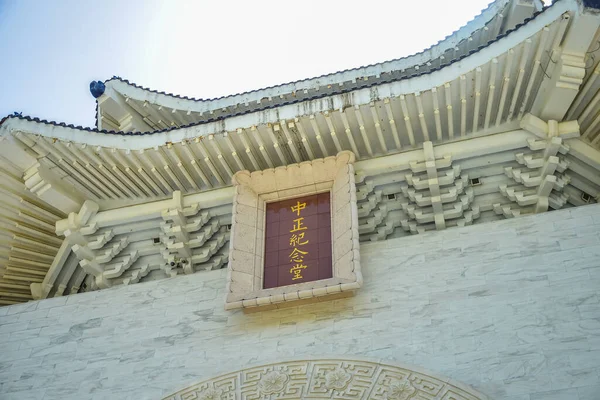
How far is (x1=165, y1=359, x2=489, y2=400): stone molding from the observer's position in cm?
538

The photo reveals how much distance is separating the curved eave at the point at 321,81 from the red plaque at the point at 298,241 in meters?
1.83

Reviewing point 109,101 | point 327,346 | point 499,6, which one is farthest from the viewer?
point 109,101

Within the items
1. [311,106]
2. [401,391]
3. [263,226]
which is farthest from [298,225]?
[401,391]

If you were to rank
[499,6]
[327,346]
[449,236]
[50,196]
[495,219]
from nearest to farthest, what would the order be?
[327,346] → [449,236] → [495,219] → [50,196] → [499,6]

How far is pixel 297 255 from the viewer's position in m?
6.61

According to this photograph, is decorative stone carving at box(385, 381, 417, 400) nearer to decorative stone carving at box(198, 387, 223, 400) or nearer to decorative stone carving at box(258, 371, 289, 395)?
decorative stone carving at box(258, 371, 289, 395)

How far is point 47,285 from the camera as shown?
308 inches

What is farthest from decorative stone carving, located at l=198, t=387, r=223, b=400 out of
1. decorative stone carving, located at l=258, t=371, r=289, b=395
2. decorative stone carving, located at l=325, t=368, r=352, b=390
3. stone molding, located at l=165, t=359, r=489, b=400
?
decorative stone carving, located at l=325, t=368, r=352, b=390

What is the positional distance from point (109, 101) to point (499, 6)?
14.6ft

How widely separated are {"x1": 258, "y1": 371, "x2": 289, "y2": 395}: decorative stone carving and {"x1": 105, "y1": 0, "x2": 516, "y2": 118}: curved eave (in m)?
3.58

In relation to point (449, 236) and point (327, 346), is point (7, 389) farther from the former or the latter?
point (449, 236)

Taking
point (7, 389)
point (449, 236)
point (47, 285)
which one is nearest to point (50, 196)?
point (47, 285)

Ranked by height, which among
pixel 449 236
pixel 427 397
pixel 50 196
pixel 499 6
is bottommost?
pixel 427 397

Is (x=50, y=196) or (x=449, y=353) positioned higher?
(x=50, y=196)
